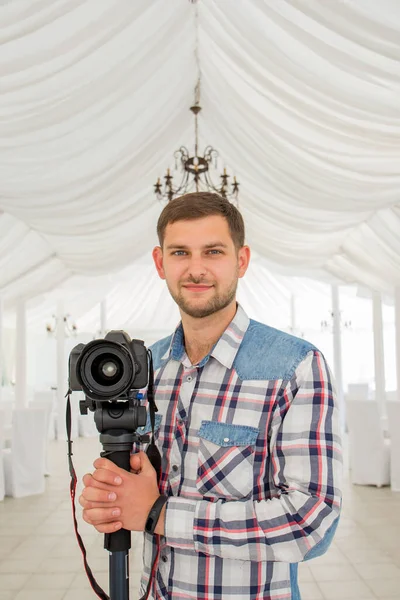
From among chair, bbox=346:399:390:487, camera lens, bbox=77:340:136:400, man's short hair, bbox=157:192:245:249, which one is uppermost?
man's short hair, bbox=157:192:245:249

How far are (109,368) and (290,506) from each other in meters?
0.36

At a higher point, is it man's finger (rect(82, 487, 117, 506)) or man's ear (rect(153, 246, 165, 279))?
man's ear (rect(153, 246, 165, 279))

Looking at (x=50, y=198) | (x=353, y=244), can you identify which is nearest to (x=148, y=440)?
(x=50, y=198)

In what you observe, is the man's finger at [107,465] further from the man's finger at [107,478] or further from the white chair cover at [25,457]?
the white chair cover at [25,457]

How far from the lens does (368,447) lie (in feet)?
19.2

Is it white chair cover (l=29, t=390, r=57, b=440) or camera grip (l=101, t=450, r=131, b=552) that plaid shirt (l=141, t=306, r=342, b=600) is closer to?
camera grip (l=101, t=450, r=131, b=552)

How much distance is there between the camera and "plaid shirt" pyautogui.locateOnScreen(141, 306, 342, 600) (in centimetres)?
91

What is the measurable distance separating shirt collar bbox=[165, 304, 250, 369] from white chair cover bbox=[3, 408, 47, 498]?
16.2ft

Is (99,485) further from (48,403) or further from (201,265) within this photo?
(48,403)

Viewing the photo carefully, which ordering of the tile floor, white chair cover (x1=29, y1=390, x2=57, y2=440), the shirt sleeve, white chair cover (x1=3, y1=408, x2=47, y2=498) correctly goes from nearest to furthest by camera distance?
the shirt sleeve < the tile floor < white chair cover (x1=3, y1=408, x2=47, y2=498) < white chair cover (x1=29, y1=390, x2=57, y2=440)

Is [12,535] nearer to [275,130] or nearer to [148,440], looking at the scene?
[275,130]

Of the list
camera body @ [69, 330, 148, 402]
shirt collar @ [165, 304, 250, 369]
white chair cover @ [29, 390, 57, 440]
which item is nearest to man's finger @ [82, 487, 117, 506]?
camera body @ [69, 330, 148, 402]

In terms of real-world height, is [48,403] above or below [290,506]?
below

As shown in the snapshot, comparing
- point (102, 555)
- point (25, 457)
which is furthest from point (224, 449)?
point (25, 457)
